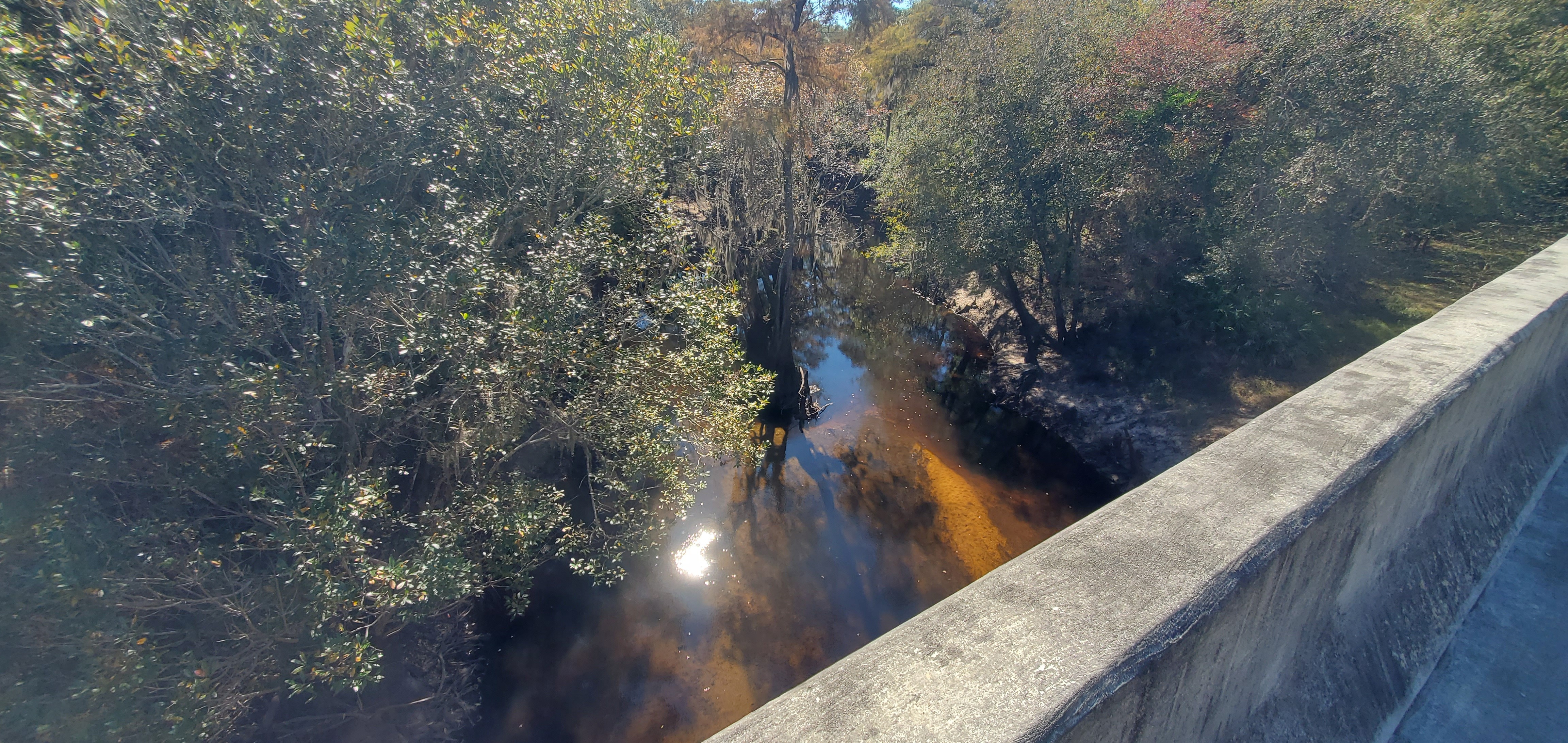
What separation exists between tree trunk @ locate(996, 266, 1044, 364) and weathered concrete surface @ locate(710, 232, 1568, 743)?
11.2m

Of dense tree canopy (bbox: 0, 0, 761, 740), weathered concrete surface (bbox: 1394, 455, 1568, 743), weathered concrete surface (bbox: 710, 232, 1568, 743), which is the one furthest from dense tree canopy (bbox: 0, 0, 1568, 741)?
weathered concrete surface (bbox: 1394, 455, 1568, 743)

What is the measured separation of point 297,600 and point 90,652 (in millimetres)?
1237

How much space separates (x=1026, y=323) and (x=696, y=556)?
1109 cm

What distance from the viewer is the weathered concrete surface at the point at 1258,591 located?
6.19ft

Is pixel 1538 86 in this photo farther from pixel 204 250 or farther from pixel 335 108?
pixel 204 250

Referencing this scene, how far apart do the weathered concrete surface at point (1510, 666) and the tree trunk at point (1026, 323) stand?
1190 cm

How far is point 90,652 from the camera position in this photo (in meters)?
4.43

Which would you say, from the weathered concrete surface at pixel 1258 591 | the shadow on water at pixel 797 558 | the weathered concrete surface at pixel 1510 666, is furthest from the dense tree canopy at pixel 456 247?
the weathered concrete surface at pixel 1510 666

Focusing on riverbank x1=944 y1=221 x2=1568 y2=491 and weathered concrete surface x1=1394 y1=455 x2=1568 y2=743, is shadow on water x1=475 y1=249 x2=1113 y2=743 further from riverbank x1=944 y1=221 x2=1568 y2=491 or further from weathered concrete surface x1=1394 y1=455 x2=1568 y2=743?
weathered concrete surface x1=1394 y1=455 x2=1568 y2=743

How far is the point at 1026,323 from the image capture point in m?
16.9

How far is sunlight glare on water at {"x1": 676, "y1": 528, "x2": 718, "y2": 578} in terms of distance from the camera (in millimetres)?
10664

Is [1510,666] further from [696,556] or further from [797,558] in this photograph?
[696,556]

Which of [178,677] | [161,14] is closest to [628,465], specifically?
[178,677]

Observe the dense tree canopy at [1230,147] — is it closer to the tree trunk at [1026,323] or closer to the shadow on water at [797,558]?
the tree trunk at [1026,323]
